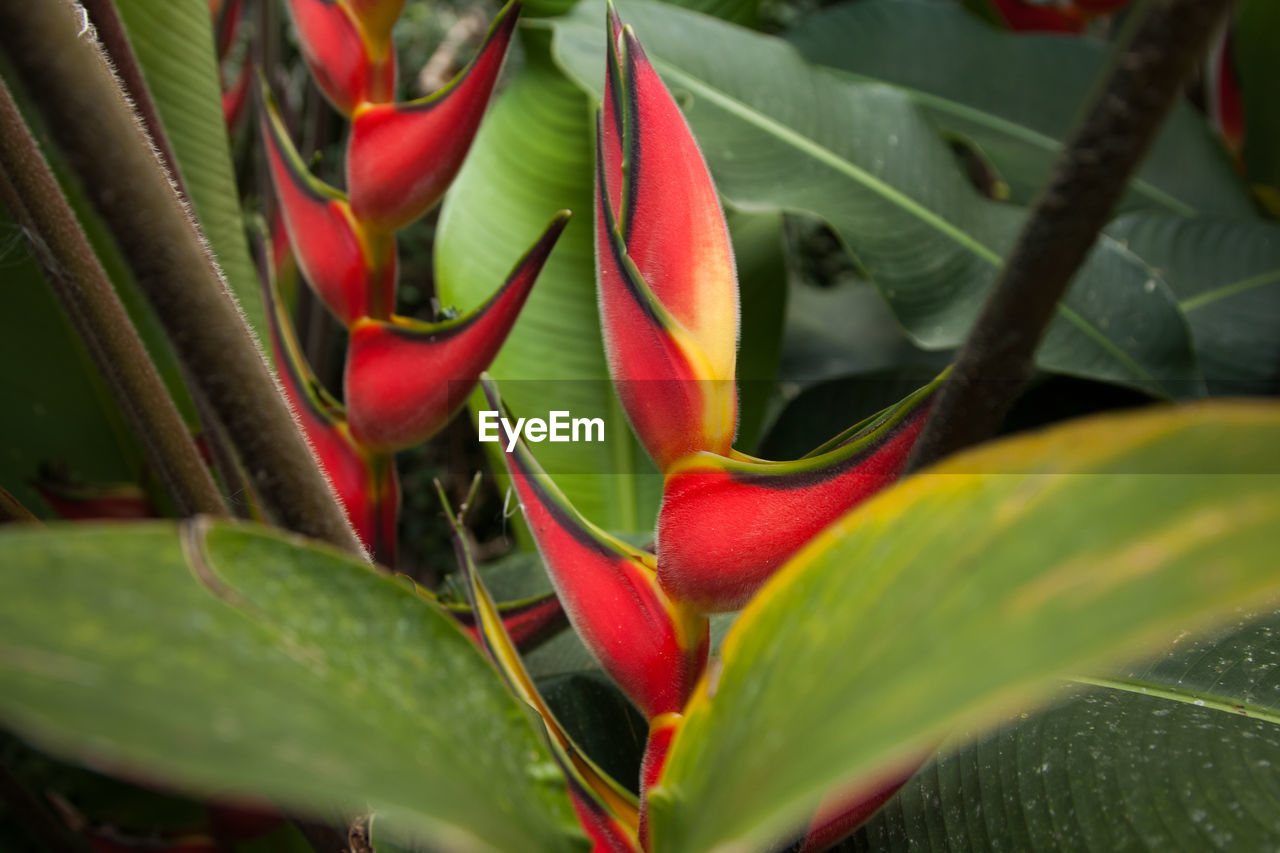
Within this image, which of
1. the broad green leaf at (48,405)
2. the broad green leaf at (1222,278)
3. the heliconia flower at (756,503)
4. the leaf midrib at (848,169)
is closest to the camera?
the heliconia flower at (756,503)

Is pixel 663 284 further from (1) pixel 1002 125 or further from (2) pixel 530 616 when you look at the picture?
(1) pixel 1002 125

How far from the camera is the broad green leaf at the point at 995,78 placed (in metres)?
0.75

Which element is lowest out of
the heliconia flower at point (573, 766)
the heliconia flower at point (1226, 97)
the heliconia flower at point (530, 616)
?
the heliconia flower at point (1226, 97)

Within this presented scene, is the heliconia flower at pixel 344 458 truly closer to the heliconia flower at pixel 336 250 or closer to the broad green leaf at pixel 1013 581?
the heliconia flower at pixel 336 250

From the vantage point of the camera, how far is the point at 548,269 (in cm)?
49

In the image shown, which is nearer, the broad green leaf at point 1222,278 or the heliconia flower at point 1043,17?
the broad green leaf at point 1222,278

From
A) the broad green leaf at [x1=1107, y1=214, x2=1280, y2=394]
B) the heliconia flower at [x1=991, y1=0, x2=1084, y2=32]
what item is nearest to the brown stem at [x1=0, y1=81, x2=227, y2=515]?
the broad green leaf at [x1=1107, y1=214, x2=1280, y2=394]

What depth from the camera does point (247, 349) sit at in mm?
170

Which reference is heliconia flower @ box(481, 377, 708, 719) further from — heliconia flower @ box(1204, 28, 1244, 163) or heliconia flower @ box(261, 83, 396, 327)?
heliconia flower @ box(1204, 28, 1244, 163)

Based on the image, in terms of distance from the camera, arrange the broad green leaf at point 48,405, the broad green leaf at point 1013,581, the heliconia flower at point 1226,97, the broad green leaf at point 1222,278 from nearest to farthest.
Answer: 1. the broad green leaf at point 1013,581
2. the broad green leaf at point 48,405
3. the broad green leaf at point 1222,278
4. the heliconia flower at point 1226,97

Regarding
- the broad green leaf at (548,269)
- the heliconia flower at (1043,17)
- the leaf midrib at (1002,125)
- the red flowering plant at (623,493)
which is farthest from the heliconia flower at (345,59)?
the heliconia flower at (1043,17)

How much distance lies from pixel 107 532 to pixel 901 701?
91mm

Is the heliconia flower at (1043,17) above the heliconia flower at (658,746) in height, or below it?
above

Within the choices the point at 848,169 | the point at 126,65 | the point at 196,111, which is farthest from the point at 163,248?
the point at 848,169
